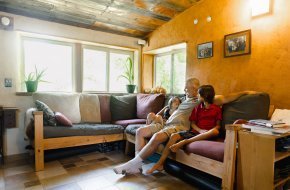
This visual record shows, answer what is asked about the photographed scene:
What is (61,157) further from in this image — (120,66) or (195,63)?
(195,63)

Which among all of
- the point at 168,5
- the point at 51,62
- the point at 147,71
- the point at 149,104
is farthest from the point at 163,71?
the point at 51,62

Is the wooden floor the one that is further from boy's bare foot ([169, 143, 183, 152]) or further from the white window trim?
the white window trim

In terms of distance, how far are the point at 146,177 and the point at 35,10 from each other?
2753 mm

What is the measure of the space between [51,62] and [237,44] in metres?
2.85

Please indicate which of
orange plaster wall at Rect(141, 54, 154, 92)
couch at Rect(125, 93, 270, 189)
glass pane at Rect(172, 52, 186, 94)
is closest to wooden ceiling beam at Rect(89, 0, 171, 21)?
glass pane at Rect(172, 52, 186, 94)

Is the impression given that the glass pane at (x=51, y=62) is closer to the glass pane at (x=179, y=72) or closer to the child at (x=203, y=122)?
the glass pane at (x=179, y=72)

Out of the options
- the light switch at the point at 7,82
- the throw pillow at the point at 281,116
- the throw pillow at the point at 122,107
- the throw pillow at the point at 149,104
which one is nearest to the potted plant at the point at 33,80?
the light switch at the point at 7,82

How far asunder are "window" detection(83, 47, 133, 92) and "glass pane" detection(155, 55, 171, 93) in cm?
64

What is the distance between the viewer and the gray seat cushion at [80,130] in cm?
237

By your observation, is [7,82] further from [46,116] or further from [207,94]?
[207,94]

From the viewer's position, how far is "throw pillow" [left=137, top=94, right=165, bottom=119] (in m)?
3.12

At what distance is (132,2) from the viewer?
2.79 metres

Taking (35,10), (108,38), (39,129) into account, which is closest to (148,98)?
(108,38)

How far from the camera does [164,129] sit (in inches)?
86.6
